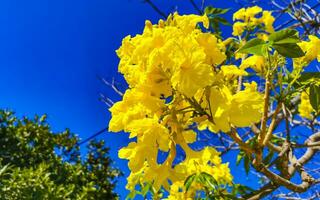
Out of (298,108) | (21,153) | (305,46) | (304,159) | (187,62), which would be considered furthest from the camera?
(21,153)

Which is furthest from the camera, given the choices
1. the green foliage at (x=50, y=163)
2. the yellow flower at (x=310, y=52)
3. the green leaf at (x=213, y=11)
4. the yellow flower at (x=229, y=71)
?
the green foliage at (x=50, y=163)

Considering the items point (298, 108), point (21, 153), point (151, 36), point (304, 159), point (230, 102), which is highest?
point (21, 153)

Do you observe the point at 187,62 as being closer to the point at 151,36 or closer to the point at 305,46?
the point at 151,36

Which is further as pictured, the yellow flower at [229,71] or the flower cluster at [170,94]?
the yellow flower at [229,71]

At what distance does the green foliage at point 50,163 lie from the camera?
4.90 metres

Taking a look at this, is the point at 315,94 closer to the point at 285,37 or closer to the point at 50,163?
the point at 285,37

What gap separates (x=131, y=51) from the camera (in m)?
0.84

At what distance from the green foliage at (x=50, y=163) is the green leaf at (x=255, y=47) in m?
4.27

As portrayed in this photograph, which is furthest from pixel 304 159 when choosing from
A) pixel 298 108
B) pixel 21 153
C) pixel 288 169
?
pixel 21 153

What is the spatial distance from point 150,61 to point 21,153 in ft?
17.4

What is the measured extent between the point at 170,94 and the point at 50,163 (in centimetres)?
513

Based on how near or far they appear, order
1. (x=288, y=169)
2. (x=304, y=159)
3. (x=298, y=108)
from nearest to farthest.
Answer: (x=288, y=169) < (x=304, y=159) < (x=298, y=108)

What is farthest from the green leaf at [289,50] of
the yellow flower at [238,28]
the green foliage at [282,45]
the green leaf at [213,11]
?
the yellow flower at [238,28]

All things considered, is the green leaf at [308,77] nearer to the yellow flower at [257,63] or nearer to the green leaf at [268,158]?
the yellow flower at [257,63]
